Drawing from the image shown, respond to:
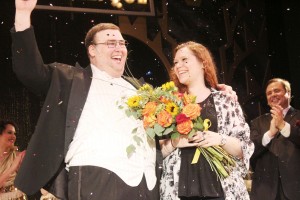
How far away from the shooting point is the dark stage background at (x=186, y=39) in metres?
3.91

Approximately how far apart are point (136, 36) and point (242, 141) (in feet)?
5.98

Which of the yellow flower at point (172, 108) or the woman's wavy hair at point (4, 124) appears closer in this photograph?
the yellow flower at point (172, 108)

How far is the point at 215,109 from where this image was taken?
109 inches

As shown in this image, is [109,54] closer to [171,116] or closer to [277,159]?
[171,116]

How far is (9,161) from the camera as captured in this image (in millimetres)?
3811

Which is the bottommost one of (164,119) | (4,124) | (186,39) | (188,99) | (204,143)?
(204,143)

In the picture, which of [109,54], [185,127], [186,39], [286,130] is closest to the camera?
[185,127]

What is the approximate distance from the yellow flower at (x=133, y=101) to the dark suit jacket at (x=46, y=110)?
0.23 metres

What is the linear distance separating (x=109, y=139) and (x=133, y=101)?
0.22 m

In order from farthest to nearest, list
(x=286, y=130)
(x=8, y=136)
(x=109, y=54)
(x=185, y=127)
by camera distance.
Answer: (x=8, y=136) < (x=286, y=130) < (x=109, y=54) < (x=185, y=127)

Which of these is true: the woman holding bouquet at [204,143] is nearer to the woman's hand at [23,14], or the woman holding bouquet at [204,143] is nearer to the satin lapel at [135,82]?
the satin lapel at [135,82]

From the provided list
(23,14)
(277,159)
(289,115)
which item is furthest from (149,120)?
(289,115)

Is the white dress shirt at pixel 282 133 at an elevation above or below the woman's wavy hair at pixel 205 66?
below

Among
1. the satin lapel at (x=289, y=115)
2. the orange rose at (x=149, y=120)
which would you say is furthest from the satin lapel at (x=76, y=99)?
the satin lapel at (x=289, y=115)
